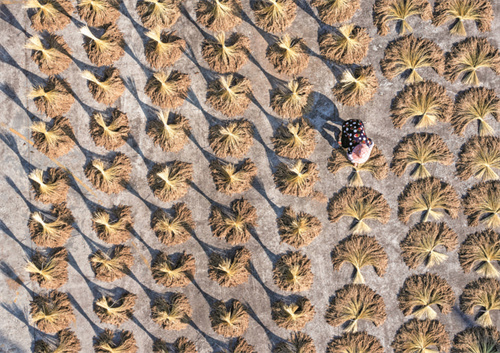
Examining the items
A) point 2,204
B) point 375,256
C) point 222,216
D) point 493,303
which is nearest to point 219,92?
point 222,216

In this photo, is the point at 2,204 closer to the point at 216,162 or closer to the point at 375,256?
the point at 216,162

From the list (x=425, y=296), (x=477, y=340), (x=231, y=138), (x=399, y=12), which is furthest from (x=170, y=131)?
(x=477, y=340)

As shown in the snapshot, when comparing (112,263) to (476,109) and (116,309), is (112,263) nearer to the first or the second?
(116,309)

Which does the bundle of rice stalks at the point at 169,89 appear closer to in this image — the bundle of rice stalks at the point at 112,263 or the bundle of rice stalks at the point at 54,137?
the bundle of rice stalks at the point at 54,137

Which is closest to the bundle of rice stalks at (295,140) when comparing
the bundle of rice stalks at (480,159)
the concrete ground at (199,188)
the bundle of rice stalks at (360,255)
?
the concrete ground at (199,188)

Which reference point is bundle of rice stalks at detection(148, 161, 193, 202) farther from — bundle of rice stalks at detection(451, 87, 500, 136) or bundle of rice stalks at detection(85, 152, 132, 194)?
bundle of rice stalks at detection(451, 87, 500, 136)

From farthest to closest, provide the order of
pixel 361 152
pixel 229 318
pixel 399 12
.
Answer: pixel 399 12
pixel 229 318
pixel 361 152
